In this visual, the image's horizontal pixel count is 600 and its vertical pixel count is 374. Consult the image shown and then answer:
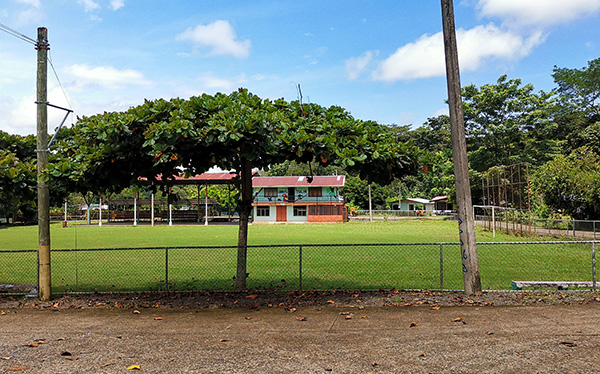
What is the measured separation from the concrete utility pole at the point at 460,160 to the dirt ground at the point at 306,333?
0.56 metres

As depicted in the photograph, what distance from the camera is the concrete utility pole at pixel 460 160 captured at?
9156 mm

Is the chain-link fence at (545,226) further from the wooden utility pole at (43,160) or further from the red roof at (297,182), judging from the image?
the red roof at (297,182)

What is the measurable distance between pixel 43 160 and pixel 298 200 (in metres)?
52.9

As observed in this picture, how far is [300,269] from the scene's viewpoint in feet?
32.4

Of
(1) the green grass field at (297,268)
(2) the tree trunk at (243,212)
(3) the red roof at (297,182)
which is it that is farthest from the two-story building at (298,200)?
(2) the tree trunk at (243,212)

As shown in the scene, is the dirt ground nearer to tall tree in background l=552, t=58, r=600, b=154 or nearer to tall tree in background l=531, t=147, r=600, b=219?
tall tree in background l=531, t=147, r=600, b=219

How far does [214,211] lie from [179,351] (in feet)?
224

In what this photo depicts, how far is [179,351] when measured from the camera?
587cm

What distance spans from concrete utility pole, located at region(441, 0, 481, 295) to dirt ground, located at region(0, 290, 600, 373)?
562 millimetres

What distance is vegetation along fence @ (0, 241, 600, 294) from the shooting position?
448 inches

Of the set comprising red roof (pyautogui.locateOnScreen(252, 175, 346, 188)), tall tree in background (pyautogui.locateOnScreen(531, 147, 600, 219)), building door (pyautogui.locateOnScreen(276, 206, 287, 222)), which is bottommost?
building door (pyautogui.locateOnScreen(276, 206, 287, 222))

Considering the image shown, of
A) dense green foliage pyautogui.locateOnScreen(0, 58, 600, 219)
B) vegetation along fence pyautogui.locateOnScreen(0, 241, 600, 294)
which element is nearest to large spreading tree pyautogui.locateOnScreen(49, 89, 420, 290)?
dense green foliage pyautogui.locateOnScreen(0, 58, 600, 219)

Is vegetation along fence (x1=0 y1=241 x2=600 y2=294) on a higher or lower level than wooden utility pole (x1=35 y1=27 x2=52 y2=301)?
lower

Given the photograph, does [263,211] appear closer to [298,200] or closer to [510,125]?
[298,200]
